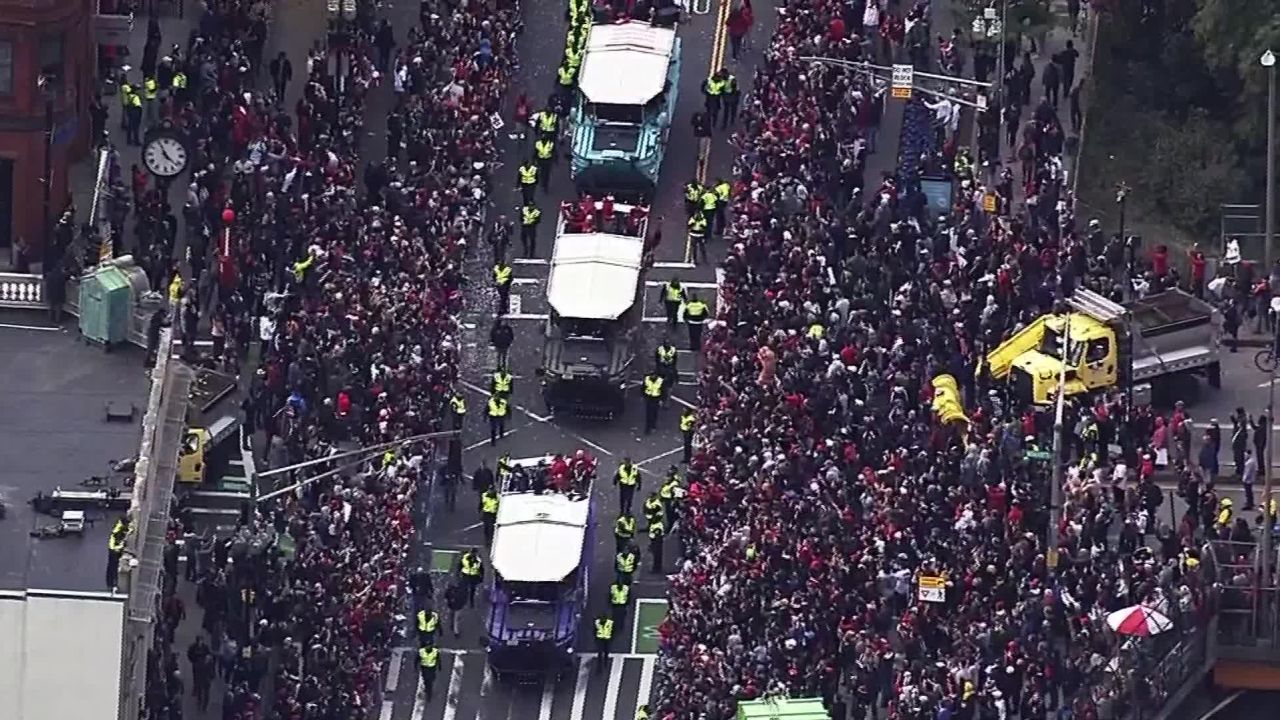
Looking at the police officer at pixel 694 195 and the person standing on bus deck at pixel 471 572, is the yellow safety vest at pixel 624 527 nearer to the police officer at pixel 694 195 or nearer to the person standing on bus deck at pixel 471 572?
the person standing on bus deck at pixel 471 572

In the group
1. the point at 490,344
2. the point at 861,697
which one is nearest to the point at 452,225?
the point at 490,344

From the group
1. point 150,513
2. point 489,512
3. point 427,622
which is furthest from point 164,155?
point 427,622

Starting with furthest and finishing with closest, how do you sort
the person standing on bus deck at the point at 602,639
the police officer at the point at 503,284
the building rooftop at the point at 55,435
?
the police officer at the point at 503,284, the person standing on bus deck at the point at 602,639, the building rooftop at the point at 55,435

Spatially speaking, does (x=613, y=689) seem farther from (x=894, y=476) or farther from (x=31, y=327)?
(x=31, y=327)

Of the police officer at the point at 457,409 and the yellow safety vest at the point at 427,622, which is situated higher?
the police officer at the point at 457,409

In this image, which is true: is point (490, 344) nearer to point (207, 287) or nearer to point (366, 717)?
point (207, 287)

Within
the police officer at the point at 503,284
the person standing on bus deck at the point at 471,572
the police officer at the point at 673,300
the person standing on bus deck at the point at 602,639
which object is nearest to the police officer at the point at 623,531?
the person standing on bus deck at the point at 602,639

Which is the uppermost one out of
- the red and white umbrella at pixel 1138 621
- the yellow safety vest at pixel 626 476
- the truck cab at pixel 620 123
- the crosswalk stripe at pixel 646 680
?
the truck cab at pixel 620 123

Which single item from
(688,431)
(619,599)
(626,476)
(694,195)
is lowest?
(619,599)

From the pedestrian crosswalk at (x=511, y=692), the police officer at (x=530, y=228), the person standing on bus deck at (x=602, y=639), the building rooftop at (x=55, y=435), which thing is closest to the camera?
the building rooftop at (x=55, y=435)
